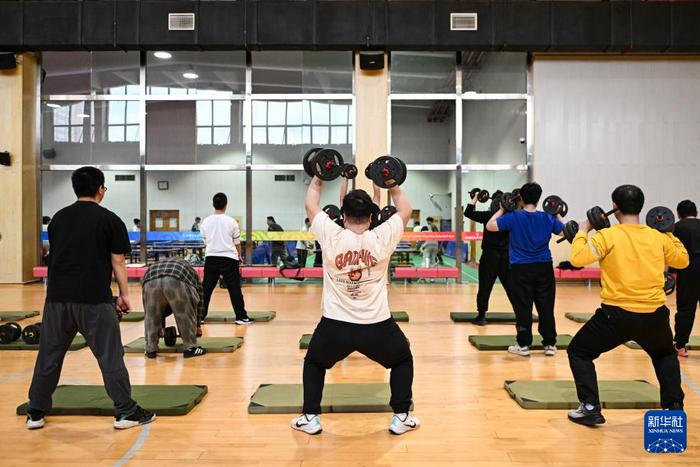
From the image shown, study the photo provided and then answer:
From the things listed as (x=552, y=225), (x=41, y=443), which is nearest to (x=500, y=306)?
(x=552, y=225)

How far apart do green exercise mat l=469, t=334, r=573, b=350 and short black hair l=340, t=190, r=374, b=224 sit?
9.68 feet

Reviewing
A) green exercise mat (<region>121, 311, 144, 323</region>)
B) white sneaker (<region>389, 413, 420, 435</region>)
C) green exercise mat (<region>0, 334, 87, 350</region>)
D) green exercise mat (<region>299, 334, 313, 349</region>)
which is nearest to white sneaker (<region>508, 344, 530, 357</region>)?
green exercise mat (<region>299, 334, 313, 349</region>)

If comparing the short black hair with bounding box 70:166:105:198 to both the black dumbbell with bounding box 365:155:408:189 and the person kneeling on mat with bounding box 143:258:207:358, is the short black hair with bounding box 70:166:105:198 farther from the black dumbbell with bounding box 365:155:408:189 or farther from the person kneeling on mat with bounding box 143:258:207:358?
the person kneeling on mat with bounding box 143:258:207:358

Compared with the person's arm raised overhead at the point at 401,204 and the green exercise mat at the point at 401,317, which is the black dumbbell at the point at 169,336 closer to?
the green exercise mat at the point at 401,317

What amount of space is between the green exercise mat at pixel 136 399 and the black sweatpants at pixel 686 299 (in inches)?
161

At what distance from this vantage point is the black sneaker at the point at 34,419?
347 centimetres

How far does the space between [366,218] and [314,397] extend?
1.04 meters

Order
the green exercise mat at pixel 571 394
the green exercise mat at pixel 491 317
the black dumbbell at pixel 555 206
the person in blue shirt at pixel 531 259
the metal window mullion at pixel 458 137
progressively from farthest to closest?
the metal window mullion at pixel 458 137 → the green exercise mat at pixel 491 317 → the person in blue shirt at pixel 531 259 → the black dumbbell at pixel 555 206 → the green exercise mat at pixel 571 394

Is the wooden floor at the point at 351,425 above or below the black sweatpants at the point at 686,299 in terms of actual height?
below

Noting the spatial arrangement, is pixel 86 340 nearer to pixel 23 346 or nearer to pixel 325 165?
pixel 325 165

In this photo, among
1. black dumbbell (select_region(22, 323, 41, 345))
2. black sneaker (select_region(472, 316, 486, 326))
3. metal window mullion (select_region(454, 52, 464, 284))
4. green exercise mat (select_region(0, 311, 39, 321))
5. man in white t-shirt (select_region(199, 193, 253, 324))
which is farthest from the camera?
metal window mullion (select_region(454, 52, 464, 284))

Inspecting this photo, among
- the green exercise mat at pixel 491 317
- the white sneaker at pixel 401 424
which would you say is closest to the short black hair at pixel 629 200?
the white sneaker at pixel 401 424

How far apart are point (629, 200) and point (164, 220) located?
9.83 meters

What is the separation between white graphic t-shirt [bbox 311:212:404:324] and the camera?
3.12 meters
